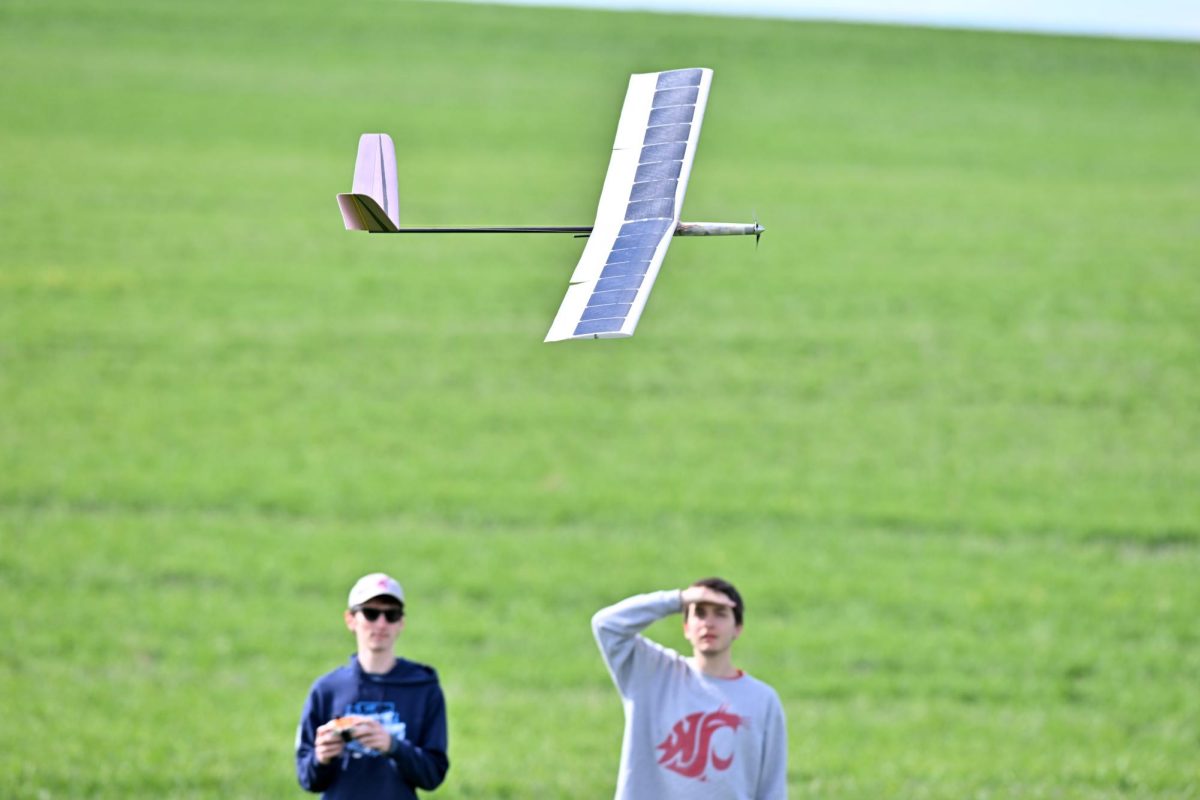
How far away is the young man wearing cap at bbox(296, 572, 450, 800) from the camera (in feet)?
18.6

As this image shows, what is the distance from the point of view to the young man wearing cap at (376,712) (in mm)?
5676

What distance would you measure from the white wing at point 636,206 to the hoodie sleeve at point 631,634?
9.48ft

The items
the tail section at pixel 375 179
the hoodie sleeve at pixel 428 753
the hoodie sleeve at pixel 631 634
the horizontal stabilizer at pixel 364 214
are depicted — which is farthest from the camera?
the hoodie sleeve at pixel 631 634

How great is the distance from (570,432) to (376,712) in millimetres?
11081

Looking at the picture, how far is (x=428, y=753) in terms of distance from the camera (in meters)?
5.75

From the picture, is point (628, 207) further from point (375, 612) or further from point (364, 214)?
point (375, 612)

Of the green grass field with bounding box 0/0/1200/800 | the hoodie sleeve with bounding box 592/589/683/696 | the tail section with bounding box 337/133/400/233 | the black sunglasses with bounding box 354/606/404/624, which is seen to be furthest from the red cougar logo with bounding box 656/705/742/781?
the tail section with bounding box 337/133/400/233

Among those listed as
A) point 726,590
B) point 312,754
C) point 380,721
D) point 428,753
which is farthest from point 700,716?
point 312,754

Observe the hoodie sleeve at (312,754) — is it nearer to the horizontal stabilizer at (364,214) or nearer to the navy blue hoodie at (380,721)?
the navy blue hoodie at (380,721)

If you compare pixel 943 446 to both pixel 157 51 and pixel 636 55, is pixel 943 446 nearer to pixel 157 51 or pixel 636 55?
pixel 636 55

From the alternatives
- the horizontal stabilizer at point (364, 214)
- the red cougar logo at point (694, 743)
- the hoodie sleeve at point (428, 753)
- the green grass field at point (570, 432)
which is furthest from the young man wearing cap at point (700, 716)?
the horizontal stabilizer at point (364, 214)

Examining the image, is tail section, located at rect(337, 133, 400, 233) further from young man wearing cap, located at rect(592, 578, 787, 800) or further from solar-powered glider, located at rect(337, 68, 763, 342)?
young man wearing cap, located at rect(592, 578, 787, 800)

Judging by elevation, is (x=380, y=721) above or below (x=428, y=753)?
above

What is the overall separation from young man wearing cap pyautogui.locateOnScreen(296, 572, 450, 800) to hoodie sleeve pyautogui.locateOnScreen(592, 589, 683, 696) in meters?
0.68
